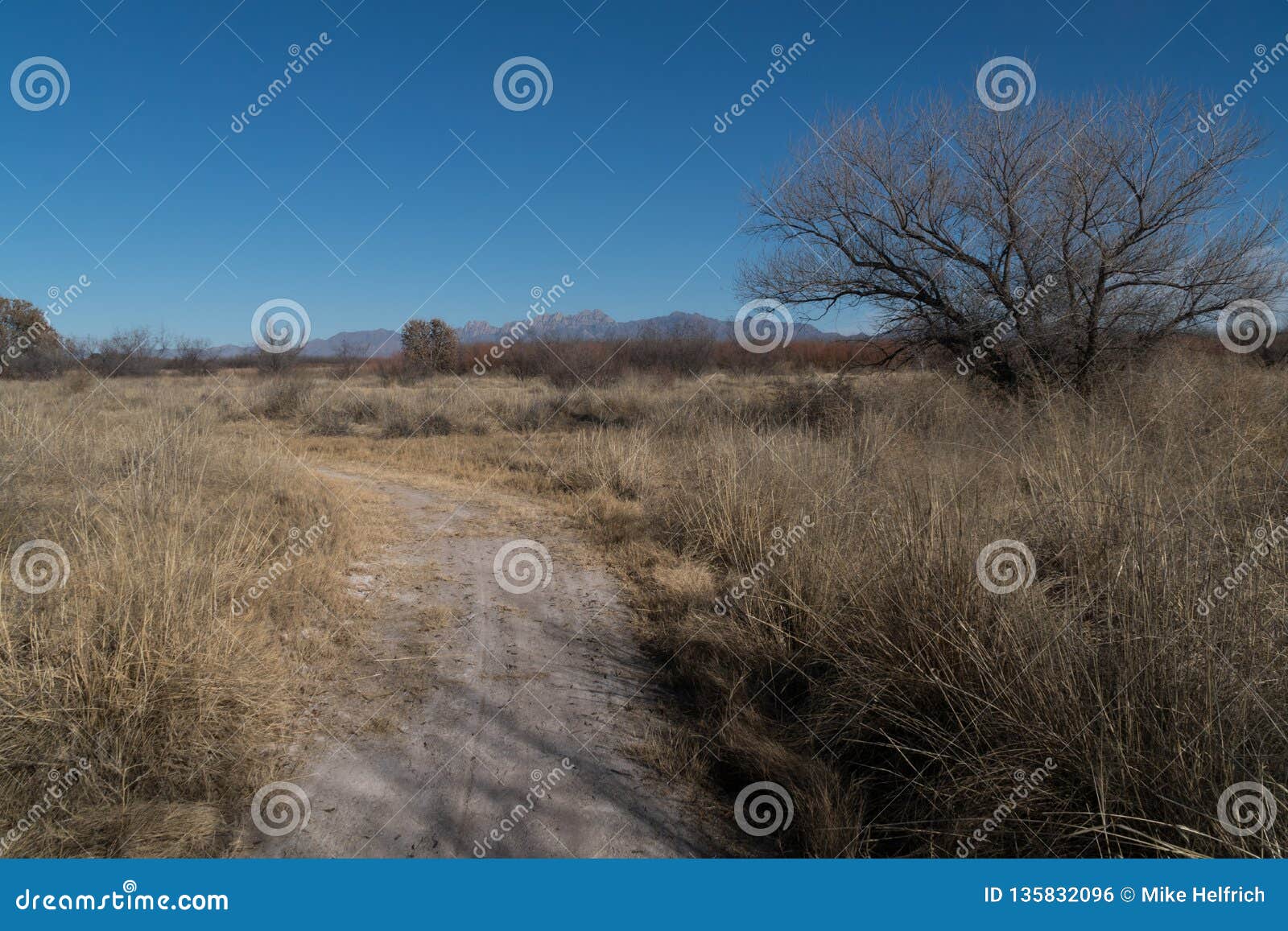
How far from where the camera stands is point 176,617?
3.06 meters

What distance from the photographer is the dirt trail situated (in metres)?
2.51

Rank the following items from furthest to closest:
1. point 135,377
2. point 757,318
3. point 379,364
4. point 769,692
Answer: point 379,364
point 135,377
point 757,318
point 769,692

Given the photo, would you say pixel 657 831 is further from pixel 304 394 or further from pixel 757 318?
pixel 304 394

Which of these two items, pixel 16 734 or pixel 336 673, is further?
pixel 336 673

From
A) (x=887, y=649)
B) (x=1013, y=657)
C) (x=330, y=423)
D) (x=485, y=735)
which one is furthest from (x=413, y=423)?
(x=1013, y=657)

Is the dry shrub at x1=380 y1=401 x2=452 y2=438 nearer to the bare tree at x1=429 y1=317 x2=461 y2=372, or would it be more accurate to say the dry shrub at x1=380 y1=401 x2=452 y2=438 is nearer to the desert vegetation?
the desert vegetation

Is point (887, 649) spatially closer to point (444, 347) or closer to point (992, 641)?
point (992, 641)

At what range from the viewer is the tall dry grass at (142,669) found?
2.43 m

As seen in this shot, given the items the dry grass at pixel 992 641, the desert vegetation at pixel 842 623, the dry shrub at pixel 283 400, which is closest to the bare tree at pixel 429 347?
the dry shrub at pixel 283 400

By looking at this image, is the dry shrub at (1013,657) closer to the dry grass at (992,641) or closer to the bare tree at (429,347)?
the dry grass at (992,641)

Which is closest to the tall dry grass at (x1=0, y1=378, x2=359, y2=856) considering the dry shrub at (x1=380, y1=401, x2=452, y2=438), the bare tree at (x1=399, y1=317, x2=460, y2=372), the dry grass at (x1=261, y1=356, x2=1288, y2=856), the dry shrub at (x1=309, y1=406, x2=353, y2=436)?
the dry grass at (x1=261, y1=356, x2=1288, y2=856)

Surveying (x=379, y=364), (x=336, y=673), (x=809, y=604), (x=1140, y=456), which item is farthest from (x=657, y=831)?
(x=379, y=364)

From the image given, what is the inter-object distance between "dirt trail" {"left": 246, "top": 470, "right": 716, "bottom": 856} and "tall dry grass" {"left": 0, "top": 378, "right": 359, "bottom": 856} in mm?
279

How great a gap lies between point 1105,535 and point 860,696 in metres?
1.36
